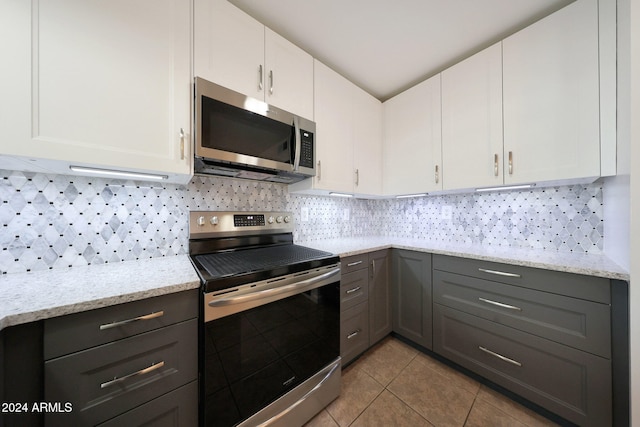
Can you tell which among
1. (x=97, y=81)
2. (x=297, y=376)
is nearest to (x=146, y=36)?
(x=97, y=81)

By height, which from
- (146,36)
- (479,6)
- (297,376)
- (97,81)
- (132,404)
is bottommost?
(297,376)

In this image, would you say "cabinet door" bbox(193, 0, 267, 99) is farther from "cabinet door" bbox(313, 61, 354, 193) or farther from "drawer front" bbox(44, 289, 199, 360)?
"drawer front" bbox(44, 289, 199, 360)

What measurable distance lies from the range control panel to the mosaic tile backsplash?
65mm

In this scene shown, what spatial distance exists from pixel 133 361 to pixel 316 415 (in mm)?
1038

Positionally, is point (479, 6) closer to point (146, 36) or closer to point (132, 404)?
point (146, 36)

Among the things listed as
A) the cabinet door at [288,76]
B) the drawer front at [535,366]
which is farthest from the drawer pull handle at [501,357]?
the cabinet door at [288,76]

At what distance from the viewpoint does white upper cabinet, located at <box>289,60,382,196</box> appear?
1.62 metres

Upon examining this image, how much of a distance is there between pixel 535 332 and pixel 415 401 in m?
0.81

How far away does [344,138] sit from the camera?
1799mm

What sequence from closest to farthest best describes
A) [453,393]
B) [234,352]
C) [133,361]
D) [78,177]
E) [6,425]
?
[6,425] → [133,361] → [234,352] → [78,177] → [453,393]

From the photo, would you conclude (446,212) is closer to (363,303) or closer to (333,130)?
(363,303)

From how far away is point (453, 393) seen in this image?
4.43ft

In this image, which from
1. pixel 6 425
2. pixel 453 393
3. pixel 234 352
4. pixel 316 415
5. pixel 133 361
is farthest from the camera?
pixel 453 393

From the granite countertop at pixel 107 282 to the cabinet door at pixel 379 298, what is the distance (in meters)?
0.75
